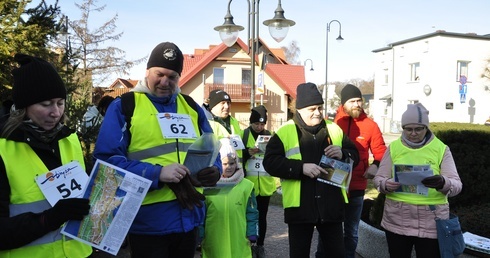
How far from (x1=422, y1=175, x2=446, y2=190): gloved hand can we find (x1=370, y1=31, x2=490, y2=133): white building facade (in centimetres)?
3725

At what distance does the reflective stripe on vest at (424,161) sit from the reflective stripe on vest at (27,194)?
297 cm

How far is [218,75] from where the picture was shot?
115ft

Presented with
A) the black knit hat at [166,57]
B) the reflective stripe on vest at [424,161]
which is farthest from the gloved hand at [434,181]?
the black knit hat at [166,57]

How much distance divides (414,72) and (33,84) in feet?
141

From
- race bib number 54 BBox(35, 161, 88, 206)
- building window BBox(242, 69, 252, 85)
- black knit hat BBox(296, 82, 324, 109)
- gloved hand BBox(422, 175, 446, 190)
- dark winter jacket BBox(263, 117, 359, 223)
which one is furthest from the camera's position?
building window BBox(242, 69, 252, 85)

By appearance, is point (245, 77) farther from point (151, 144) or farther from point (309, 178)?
point (151, 144)

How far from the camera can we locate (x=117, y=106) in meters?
2.85

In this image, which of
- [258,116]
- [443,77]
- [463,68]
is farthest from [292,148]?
[463,68]

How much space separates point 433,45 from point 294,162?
3893 cm

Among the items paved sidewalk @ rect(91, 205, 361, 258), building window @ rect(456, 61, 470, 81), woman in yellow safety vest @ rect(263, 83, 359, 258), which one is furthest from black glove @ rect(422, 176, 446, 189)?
building window @ rect(456, 61, 470, 81)

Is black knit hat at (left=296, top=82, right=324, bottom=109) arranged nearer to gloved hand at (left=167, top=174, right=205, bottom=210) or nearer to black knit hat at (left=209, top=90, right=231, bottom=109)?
gloved hand at (left=167, top=174, right=205, bottom=210)

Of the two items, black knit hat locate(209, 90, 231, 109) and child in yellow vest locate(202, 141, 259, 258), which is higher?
black knit hat locate(209, 90, 231, 109)

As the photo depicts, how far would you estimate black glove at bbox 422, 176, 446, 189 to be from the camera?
3.83 m

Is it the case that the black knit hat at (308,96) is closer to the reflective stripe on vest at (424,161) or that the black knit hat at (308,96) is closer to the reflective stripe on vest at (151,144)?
the reflective stripe on vest at (424,161)
